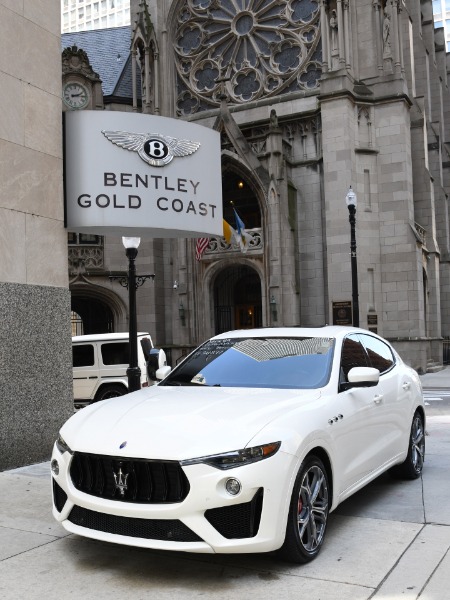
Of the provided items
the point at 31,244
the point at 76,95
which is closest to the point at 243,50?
the point at 76,95

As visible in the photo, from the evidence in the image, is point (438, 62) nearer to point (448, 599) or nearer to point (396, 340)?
point (396, 340)

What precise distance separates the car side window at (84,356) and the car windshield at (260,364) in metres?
9.82

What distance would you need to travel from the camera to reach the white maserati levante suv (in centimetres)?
419

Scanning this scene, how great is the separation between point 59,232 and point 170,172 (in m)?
1.80

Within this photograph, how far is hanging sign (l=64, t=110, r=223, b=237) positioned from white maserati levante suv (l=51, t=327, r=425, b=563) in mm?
3779

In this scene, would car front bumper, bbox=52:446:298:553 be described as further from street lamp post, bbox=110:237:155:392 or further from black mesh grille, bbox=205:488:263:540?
street lamp post, bbox=110:237:155:392

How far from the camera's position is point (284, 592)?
409cm

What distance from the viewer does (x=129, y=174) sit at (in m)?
9.32

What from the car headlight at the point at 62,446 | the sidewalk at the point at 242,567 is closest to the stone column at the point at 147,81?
the sidewalk at the point at 242,567

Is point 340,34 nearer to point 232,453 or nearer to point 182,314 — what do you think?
point 182,314

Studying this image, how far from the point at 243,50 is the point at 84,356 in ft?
69.0

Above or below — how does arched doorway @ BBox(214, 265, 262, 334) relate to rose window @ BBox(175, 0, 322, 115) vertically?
below

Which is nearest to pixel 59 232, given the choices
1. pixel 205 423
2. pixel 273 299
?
pixel 205 423

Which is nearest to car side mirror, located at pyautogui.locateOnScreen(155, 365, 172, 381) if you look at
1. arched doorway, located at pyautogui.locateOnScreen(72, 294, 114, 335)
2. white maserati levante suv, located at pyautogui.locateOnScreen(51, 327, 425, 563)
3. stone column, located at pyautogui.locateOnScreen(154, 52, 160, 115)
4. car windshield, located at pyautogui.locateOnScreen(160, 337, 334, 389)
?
car windshield, located at pyautogui.locateOnScreen(160, 337, 334, 389)
